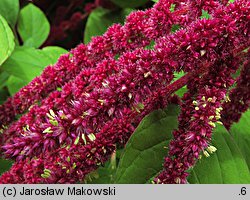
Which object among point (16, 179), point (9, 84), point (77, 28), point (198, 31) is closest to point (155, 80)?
point (198, 31)

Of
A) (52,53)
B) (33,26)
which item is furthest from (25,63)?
(33,26)

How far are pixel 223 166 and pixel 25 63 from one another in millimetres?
509

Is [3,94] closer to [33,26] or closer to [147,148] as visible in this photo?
[33,26]

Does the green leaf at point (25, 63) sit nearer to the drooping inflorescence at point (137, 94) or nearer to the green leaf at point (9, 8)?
the green leaf at point (9, 8)

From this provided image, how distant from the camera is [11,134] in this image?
27.0 inches

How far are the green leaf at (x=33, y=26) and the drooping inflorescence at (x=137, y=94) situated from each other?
1.84ft

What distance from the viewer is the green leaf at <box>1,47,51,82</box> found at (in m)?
0.96

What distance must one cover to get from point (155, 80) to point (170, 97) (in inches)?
6.2

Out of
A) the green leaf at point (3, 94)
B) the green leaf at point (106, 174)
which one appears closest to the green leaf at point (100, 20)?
the green leaf at point (3, 94)

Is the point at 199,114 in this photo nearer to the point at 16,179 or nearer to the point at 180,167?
the point at 180,167

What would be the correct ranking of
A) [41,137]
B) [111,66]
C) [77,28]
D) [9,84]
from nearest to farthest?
1. [41,137]
2. [111,66]
3. [9,84]
4. [77,28]

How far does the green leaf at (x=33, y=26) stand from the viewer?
121 cm

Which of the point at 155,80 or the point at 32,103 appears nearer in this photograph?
the point at 155,80

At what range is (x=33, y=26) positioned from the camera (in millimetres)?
1221
